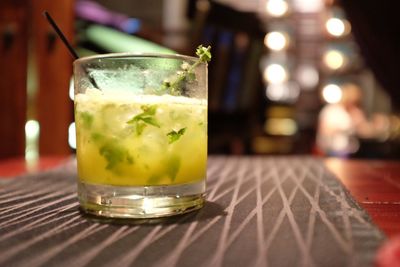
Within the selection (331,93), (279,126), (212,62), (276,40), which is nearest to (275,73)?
(331,93)

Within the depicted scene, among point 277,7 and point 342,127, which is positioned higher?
point 277,7

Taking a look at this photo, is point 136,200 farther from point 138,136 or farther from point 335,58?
point 335,58

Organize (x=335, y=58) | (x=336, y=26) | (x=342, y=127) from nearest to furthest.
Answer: (x=342, y=127) < (x=336, y=26) < (x=335, y=58)

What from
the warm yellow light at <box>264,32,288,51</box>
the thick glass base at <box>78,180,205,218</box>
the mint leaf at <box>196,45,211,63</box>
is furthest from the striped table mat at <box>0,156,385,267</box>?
the warm yellow light at <box>264,32,288,51</box>

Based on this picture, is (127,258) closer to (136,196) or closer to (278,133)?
(136,196)

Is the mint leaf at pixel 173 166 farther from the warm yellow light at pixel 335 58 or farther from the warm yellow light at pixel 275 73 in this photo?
the warm yellow light at pixel 275 73
